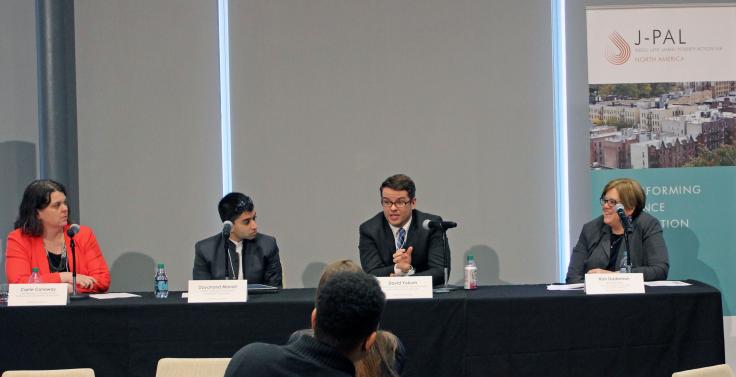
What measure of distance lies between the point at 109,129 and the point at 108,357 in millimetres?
2214

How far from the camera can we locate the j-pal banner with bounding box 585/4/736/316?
5531mm

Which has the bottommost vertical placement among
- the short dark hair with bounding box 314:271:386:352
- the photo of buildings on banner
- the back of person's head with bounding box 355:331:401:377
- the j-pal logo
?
the back of person's head with bounding box 355:331:401:377

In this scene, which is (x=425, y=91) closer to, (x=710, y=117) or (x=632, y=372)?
(x=710, y=117)

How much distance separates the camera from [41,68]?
5730 mm

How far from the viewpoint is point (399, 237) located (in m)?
4.80

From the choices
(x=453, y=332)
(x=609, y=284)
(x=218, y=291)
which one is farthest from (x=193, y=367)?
(x=609, y=284)

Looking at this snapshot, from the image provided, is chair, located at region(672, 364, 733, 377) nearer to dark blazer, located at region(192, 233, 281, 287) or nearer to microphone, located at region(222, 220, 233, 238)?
microphone, located at region(222, 220, 233, 238)

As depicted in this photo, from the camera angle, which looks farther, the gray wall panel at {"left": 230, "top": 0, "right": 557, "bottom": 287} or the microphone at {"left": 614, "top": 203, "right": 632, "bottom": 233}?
the gray wall panel at {"left": 230, "top": 0, "right": 557, "bottom": 287}

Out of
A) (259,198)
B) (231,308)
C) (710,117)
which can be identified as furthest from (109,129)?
(710,117)

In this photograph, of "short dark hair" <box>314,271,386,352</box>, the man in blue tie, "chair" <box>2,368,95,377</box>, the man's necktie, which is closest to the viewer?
"short dark hair" <box>314,271,386,352</box>

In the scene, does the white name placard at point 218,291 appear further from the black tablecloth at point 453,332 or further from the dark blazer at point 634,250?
the dark blazer at point 634,250

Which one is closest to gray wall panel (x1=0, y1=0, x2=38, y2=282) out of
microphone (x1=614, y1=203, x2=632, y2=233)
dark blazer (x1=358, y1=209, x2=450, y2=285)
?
dark blazer (x1=358, y1=209, x2=450, y2=285)

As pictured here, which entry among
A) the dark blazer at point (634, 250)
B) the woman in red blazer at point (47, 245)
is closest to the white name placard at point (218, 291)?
the woman in red blazer at point (47, 245)

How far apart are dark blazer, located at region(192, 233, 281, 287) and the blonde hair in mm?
1666
